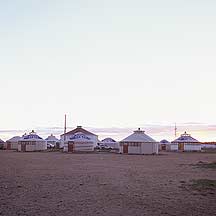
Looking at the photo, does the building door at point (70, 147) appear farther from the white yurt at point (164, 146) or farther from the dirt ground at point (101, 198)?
the dirt ground at point (101, 198)

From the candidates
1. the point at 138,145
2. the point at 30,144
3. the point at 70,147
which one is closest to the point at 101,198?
the point at 138,145

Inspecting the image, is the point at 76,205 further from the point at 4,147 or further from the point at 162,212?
the point at 4,147

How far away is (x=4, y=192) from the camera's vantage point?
1589 centimetres

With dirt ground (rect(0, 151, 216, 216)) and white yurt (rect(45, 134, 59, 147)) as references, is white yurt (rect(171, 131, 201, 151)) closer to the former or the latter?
white yurt (rect(45, 134, 59, 147))

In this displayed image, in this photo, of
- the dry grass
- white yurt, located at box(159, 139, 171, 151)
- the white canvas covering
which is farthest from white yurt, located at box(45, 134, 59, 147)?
the dry grass

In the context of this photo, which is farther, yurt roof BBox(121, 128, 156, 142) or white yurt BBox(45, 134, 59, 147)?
white yurt BBox(45, 134, 59, 147)

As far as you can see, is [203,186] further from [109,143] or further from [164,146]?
[164,146]

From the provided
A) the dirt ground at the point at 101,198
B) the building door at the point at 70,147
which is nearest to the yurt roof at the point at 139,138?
the building door at the point at 70,147

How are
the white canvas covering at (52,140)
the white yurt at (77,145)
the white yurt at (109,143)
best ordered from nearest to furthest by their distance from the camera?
the white yurt at (77,145) → the white yurt at (109,143) → the white canvas covering at (52,140)

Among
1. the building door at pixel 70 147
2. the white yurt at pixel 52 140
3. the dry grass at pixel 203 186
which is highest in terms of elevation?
the white yurt at pixel 52 140

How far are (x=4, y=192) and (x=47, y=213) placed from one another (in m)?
4.78

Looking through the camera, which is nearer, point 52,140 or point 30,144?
point 30,144

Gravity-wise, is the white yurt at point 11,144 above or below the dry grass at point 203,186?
above

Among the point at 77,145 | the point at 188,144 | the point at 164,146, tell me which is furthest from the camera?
the point at 164,146
